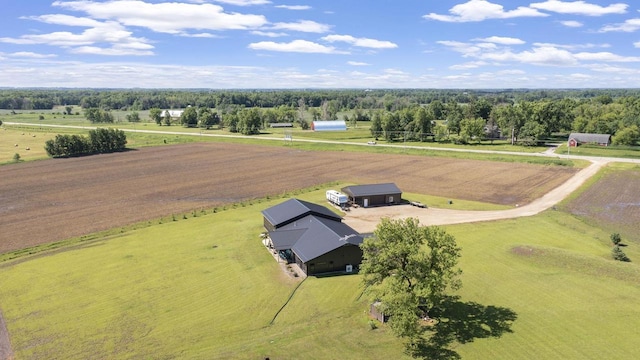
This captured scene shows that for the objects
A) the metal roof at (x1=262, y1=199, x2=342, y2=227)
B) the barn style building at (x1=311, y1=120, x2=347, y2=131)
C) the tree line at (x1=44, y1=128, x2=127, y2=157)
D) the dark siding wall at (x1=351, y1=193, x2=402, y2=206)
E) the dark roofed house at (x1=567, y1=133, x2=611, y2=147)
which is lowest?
the dark siding wall at (x1=351, y1=193, x2=402, y2=206)

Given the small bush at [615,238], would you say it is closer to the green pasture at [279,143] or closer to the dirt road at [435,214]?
the dirt road at [435,214]

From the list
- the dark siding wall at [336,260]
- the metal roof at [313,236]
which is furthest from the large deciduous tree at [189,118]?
the dark siding wall at [336,260]

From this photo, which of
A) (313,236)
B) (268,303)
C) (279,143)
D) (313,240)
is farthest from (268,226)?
(279,143)

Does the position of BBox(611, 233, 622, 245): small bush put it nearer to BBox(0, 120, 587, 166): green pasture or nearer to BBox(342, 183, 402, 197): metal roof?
BBox(342, 183, 402, 197): metal roof

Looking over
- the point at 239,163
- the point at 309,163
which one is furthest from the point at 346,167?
the point at 239,163

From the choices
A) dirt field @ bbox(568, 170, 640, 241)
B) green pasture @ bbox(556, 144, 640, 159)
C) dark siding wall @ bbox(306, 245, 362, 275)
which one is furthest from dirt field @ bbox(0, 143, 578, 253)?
dark siding wall @ bbox(306, 245, 362, 275)

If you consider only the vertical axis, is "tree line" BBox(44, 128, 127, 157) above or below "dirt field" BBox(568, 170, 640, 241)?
above
